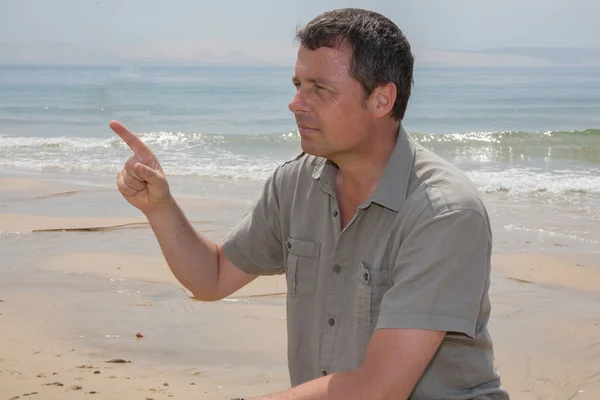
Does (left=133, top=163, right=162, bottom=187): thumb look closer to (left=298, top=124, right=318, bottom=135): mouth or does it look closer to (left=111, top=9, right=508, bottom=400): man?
(left=111, top=9, right=508, bottom=400): man

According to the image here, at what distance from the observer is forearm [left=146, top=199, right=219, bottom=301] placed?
2.82 metres

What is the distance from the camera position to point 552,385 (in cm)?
448

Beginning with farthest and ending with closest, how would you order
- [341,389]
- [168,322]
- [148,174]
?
1. [168,322]
2. [148,174]
3. [341,389]

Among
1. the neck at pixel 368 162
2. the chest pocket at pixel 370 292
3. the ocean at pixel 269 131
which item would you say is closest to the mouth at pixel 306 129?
the neck at pixel 368 162

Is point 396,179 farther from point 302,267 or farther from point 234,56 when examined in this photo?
point 234,56

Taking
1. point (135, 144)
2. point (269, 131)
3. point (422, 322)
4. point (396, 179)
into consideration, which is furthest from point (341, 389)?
point (269, 131)

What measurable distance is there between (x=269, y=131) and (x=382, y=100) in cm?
1807

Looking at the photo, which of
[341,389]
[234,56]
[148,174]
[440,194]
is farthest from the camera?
[234,56]

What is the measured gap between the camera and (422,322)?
2242 millimetres

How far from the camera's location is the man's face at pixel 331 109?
2.53 meters

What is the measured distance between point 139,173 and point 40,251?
446cm

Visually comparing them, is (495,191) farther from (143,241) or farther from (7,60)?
(7,60)

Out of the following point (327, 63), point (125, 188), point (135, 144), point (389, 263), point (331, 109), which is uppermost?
point (327, 63)

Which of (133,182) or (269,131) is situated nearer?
(133,182)
